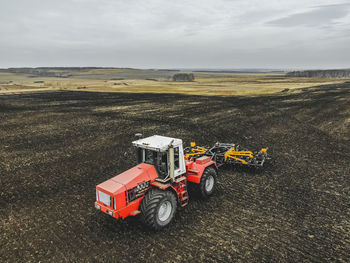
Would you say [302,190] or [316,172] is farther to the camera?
[316,172]

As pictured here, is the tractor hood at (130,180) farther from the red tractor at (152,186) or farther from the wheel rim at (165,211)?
the wheel rim at (165,211)

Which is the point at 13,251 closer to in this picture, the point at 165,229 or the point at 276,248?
the point at 165,229

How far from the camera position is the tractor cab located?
684 cm

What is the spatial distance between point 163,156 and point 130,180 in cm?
118

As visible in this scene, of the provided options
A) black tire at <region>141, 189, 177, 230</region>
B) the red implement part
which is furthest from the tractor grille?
the red implement part

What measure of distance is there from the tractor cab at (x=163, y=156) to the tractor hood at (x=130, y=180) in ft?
0.73

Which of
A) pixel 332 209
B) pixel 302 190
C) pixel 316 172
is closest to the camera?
pixel 332 209

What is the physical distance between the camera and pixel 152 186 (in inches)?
270

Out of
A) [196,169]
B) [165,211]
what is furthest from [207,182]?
[165,211]

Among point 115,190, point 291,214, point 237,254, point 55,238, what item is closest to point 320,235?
point 291,214

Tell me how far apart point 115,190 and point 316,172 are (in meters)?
9.21

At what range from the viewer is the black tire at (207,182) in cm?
812

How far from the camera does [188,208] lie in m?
7.95

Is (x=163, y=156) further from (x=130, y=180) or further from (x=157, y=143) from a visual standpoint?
(x=130, y=180)
